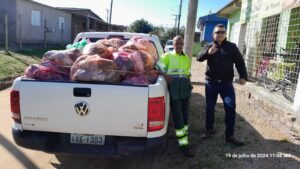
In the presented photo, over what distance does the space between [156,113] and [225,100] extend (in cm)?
182

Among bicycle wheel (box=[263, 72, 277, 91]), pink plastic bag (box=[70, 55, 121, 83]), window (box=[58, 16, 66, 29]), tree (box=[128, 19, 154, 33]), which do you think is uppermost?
tree (box=[128, 19, 154, 33])

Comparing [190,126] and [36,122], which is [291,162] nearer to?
[190,126]

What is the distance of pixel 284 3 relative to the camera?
20.4 feet

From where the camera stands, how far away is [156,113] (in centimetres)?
335

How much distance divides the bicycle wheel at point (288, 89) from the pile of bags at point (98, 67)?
347cm

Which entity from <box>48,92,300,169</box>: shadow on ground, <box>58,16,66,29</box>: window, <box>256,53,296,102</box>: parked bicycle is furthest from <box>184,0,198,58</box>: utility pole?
<box>58,16,66,29</box>: window

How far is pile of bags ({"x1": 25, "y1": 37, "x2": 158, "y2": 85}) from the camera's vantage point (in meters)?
3.49

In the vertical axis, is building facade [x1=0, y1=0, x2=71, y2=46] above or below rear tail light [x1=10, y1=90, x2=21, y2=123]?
above

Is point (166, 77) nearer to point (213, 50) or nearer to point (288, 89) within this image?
point (213, 50)

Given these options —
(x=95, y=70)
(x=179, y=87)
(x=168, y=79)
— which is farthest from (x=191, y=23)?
(x=95, y=70)

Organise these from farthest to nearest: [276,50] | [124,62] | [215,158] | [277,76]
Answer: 1. [276,50]
2. [277,76]
3. [215,158]
4. [124,62]

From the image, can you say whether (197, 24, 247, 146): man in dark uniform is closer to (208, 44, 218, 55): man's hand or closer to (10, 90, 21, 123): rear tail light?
(208, 44, 218, 55): man's hand

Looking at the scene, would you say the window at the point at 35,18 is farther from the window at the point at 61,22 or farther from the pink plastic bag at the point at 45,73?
the pink plastic bag at the point at 45,73

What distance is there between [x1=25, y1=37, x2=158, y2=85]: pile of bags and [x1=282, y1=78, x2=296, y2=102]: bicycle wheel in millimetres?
3473
